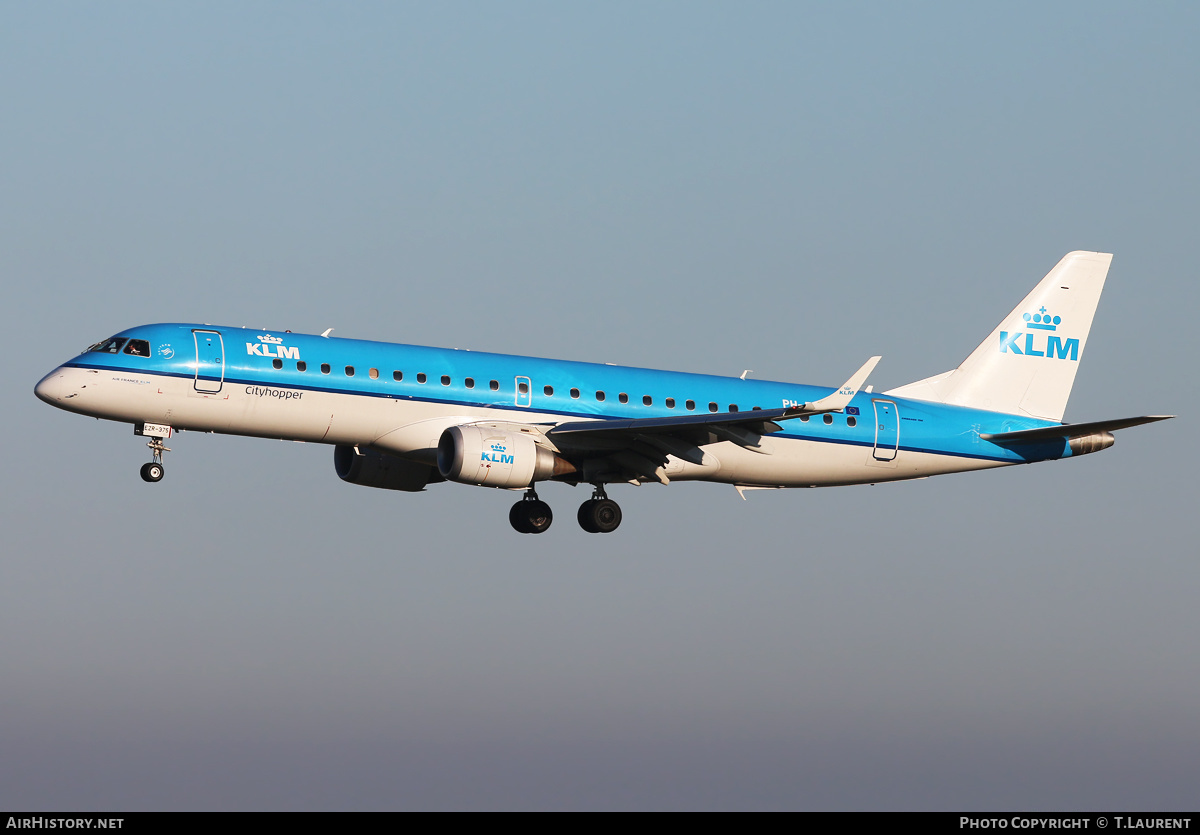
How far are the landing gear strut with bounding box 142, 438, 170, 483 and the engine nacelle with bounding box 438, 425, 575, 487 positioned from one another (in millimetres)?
7221

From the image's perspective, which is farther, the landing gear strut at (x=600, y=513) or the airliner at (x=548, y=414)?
the landing gear strut at (x=600, y=513)

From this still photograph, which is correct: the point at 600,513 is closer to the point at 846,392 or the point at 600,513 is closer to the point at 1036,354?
the point at 846,392

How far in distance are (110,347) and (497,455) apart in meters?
10.4

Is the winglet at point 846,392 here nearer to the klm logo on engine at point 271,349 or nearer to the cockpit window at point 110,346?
the klm logo on engine at point 271,349

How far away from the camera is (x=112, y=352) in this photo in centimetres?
4269

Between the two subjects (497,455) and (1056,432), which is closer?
(497,455)

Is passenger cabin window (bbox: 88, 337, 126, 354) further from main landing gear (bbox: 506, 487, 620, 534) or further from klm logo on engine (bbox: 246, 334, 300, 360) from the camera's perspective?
main landing gear (bbox: 506, 487, 620, 534)

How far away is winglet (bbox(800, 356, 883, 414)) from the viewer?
3978cm

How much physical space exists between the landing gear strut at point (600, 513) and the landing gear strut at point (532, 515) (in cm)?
110

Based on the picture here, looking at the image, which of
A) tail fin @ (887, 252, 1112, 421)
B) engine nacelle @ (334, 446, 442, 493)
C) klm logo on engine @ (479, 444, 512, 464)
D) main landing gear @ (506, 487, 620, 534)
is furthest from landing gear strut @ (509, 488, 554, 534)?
tail fin @ (887, 252, 1112, 421)

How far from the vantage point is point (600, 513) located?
4716 cm

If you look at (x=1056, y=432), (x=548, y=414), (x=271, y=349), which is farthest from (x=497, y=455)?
(x=1056, y=432)

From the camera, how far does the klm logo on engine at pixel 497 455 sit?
42781 millimetres

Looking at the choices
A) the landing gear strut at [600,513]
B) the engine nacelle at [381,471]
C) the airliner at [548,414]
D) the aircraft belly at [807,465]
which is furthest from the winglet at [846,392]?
the engine nacelle at [381,471]
